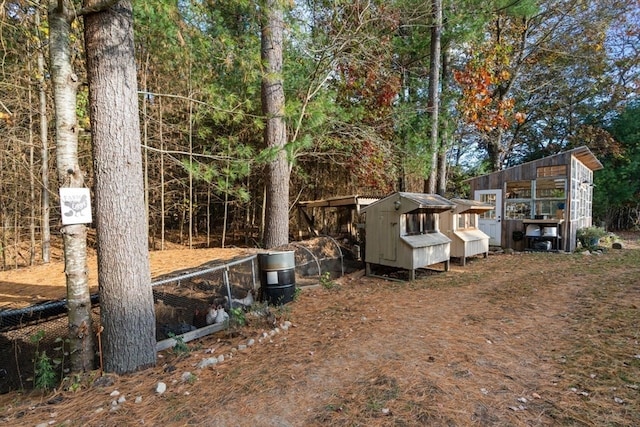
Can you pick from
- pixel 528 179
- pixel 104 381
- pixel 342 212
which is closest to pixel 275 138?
pixel 342 212

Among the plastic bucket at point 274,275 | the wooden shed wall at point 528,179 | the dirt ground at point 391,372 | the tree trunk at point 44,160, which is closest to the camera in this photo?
the dirt ground at point 391,372

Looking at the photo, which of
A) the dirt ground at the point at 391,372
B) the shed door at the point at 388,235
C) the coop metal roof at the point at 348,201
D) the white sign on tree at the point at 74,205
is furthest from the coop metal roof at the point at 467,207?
the white sign on tree at the point at 74,205

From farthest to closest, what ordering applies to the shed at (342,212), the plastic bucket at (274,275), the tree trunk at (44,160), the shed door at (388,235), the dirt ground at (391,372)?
1. the shed at (342,212)
2. the shed door at (388,235)
3. the tree trunk at (44,160)
4. the plastic bucket at (274,275)
5. the dirt ground at (391,372)

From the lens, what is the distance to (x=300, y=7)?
7.55 metres

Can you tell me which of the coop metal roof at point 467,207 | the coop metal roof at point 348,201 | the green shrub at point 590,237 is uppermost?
the coop metal roof at point 348,201

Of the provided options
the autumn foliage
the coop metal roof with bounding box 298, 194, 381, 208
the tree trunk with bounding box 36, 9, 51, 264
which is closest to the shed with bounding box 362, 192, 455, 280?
the coop metal roof with bounding box 298, 194, 381, 208

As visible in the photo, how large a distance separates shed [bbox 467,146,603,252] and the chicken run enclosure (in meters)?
7.55

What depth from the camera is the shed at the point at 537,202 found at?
9.90 m

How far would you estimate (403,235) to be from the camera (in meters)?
6.43

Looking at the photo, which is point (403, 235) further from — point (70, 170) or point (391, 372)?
point (70, 170)

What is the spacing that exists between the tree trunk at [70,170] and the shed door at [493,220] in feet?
37.5

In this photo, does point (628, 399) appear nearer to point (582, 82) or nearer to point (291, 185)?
point (291, 185)

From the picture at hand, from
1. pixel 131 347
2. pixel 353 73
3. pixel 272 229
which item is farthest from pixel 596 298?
pixel 353 73

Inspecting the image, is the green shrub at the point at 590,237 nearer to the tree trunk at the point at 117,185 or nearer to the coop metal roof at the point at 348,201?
the coop metal roof at the point at 348,201
